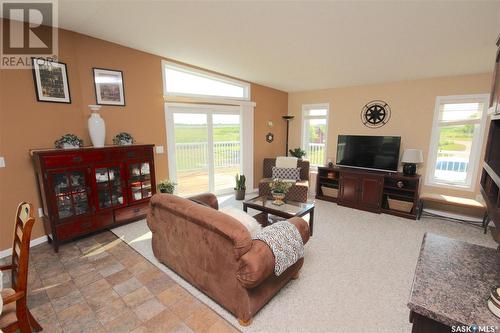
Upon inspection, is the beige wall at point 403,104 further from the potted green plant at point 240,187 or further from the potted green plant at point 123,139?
the potted green plant at point 123,139

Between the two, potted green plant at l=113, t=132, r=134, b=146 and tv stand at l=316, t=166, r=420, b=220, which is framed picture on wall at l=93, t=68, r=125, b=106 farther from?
tv stand at l=316, t=166, r=420, b=220

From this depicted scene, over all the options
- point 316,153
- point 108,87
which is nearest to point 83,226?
point 108,87

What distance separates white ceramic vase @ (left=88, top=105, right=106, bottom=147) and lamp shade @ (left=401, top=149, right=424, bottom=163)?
498 cm

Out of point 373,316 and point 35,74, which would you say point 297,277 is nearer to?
point 373,316

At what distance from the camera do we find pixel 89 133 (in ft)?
10.6

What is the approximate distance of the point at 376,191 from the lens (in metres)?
4.30

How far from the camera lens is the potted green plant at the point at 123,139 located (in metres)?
3.38

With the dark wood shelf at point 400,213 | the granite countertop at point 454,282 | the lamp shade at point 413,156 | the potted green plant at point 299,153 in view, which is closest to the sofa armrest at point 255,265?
the granite countertop at point 454,282

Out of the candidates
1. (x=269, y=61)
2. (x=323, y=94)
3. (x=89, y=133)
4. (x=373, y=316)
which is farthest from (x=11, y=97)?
(x=323, y=94)

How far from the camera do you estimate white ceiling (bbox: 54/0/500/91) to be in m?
2.18

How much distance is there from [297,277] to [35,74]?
3905mm

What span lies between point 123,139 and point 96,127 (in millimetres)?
382

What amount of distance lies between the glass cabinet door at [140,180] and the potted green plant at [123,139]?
336 mm

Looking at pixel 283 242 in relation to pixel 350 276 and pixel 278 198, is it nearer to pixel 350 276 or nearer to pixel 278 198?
pixel 350 276
